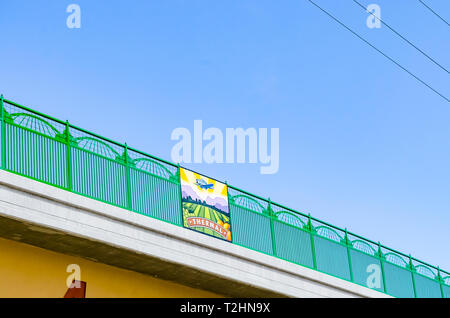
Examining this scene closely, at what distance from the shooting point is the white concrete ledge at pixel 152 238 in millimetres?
15320

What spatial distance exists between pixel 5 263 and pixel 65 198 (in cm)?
171

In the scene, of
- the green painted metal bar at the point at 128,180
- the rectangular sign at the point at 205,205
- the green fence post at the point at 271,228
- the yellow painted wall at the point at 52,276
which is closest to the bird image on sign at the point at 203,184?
the rectangular sign at the point at 205,205

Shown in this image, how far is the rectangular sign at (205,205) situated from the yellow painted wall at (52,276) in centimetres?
164

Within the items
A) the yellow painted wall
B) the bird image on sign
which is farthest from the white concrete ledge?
the bird image on sign

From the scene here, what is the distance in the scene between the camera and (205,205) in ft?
62.6

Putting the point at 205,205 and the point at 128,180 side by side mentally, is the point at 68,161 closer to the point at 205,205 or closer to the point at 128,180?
the point at 128,180

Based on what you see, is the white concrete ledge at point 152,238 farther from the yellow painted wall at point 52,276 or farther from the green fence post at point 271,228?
the yellow painted wall at point 52,276

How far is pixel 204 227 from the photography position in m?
18.6

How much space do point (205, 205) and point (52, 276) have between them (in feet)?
13.8

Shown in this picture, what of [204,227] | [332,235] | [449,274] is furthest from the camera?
[449,274]

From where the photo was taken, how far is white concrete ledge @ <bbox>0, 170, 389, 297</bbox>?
1532 cm

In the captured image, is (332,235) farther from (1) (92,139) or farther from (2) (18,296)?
(2) (18,296)

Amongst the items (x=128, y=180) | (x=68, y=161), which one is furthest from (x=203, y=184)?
(x=68, y=161)
